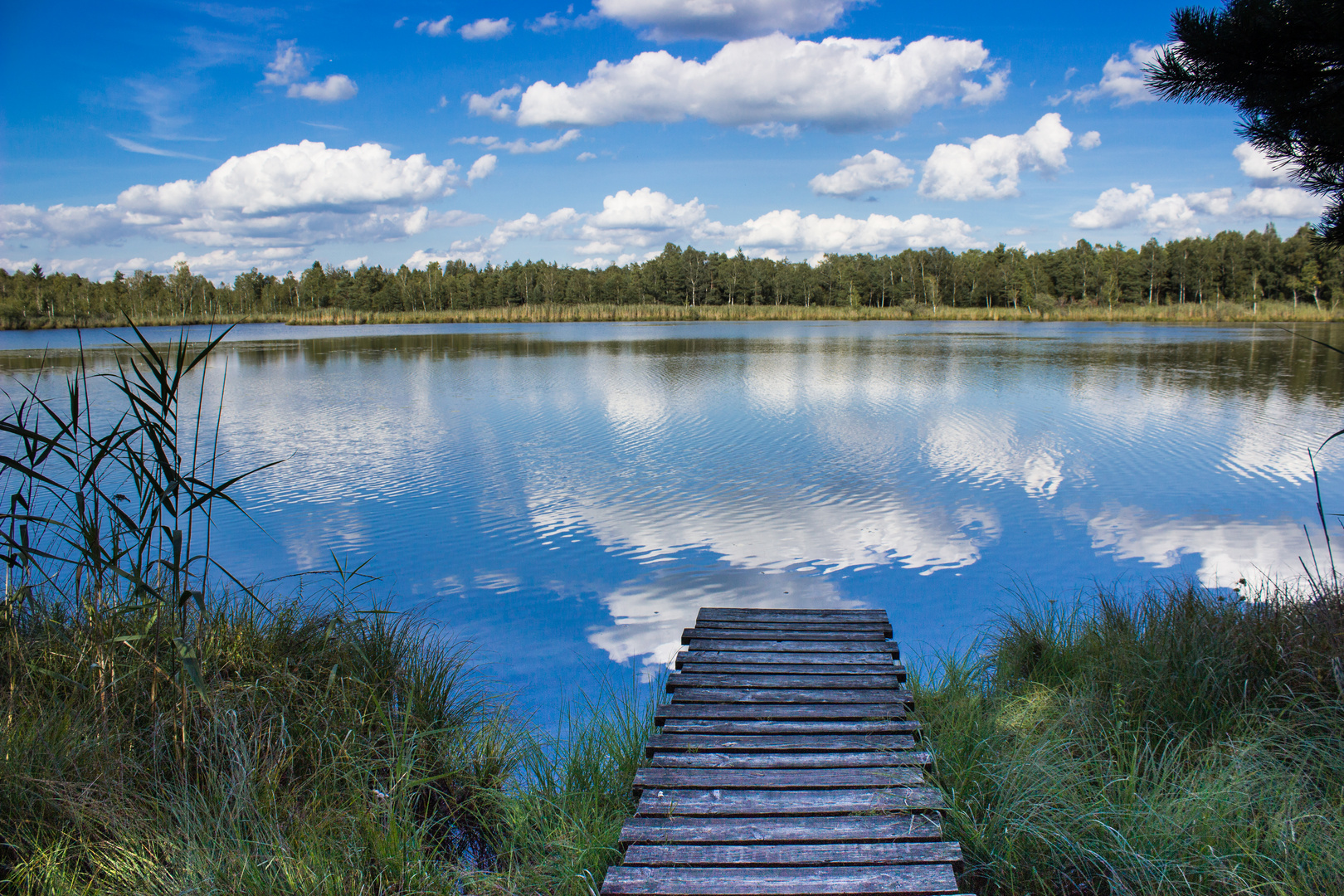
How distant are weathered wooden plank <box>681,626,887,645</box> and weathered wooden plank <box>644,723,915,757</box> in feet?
3.83

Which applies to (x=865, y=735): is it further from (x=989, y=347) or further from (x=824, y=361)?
(x=989, y=347)

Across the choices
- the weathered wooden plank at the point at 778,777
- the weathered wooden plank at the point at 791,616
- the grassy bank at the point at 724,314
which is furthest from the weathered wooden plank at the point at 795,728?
the grassy bank at the point at 724,314

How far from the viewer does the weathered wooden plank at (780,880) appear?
7.79 feet

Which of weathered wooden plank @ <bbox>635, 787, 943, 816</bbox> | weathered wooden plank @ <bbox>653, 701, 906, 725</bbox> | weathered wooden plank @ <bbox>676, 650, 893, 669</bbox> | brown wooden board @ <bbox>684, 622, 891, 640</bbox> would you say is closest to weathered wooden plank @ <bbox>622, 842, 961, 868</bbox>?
weathered wooden plank @ <bbox>635, 787, 943, 816</bbox>

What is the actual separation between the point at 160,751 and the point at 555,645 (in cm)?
265

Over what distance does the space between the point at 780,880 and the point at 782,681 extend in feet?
5.05

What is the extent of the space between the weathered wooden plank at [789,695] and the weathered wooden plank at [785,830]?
0.95 metres

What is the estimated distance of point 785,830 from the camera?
2.67 m

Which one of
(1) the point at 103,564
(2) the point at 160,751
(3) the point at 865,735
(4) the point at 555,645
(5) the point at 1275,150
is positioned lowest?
(4) the point at 555,645

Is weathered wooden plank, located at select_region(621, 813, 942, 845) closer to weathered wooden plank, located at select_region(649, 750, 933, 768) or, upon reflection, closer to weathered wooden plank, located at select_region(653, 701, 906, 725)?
weathered wooden plank, located at select_region(649, 750, 933, 768)

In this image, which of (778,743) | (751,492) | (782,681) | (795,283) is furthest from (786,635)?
(795,283)

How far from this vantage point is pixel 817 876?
8.00ft

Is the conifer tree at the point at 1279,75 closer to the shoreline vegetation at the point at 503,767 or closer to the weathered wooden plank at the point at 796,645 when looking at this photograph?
the shoreline vegetation at the point at 503,767

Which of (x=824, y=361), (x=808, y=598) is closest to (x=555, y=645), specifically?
(x=808, y=598)
